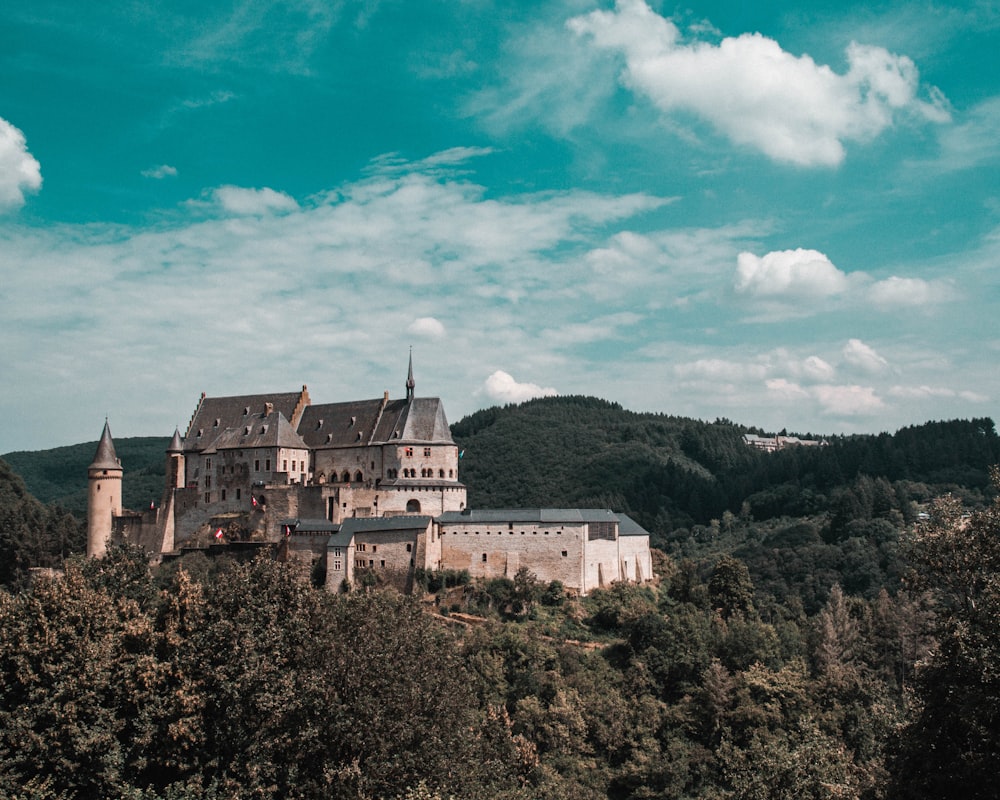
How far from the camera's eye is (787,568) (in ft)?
346

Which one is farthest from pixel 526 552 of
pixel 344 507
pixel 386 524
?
pixel 344 507

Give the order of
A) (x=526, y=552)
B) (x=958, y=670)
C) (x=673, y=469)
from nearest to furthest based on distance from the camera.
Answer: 1. (x=958, y=670)
2. (x=526, y=552)
3. (x=673, y=469)

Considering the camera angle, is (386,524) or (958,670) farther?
(386,524)

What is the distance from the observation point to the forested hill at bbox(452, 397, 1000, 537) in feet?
450

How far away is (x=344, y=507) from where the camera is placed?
67.2 metres

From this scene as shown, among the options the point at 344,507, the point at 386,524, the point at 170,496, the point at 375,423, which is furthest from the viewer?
the point at 375,423

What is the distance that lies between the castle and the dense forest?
2442 millimetres

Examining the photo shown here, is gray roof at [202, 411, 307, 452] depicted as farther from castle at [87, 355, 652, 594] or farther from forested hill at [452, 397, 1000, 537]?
forested hill at [452, 397, 1000, 537]

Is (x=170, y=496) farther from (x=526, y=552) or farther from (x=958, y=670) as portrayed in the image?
(x=958, y=670)

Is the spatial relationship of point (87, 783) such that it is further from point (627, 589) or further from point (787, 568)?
point (787, 568)

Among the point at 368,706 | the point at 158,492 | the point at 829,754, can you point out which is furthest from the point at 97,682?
the point at 158,492

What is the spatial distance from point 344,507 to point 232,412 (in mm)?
15696

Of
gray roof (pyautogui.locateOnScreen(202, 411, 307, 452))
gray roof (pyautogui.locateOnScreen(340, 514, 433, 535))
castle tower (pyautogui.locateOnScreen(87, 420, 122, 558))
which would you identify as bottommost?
gray roof (pyautogui.locateOnScreen(340, 514, 433, 535))

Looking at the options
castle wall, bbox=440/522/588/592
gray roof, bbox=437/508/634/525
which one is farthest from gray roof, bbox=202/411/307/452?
castle wall, bbox=440/522/588/592
